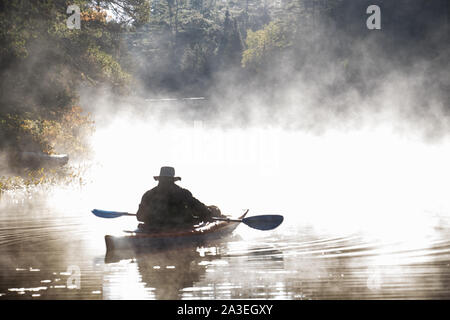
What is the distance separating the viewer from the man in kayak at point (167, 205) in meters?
10.2

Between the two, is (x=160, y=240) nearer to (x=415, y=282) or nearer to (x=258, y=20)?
(x=415, y=282)

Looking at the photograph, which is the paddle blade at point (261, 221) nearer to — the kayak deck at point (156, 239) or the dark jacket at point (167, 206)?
the kayak deck at point (156, 239)

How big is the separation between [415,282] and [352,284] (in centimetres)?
81

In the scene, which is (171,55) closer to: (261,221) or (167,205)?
(261,221)

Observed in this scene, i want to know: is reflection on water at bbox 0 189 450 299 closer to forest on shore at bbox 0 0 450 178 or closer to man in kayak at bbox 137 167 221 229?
man in kayak at bbox 137 167 221 229

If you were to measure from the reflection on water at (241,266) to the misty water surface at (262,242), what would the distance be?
2cm

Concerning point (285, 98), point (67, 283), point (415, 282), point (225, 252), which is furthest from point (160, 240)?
point (285, 98)

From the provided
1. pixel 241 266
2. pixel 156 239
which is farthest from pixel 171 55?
pixel 241 266

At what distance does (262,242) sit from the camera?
36.1 ft

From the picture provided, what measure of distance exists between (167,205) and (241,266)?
78.6 inches

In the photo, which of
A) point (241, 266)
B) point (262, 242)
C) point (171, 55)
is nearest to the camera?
point (241, 266)

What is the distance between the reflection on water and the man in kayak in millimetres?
542

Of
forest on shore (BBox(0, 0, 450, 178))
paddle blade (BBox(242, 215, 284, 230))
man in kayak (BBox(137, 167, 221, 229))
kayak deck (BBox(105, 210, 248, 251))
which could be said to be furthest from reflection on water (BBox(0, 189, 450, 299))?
forest on shore (BBox(0, 0, 450, 178))

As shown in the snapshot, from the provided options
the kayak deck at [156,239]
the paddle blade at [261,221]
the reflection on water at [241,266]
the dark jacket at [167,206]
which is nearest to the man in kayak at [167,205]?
the dark jacket at [167,206]
